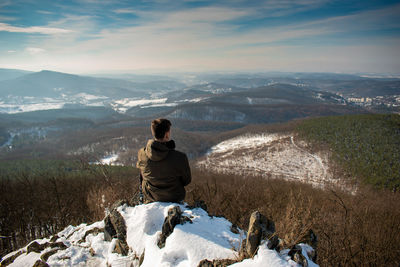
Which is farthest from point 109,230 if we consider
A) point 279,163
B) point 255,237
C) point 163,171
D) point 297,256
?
point 279,163

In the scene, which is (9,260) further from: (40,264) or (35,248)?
(40,264)

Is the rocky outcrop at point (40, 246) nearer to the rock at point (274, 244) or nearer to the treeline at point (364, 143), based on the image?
the rock at point (274, 244)

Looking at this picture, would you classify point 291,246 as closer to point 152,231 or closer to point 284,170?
point 152,231

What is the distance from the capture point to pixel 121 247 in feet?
16.7

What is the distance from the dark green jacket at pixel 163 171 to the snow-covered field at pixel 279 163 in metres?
65.6

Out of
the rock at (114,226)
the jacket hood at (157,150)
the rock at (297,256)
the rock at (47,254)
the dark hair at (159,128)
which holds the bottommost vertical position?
the rock at (47,254)

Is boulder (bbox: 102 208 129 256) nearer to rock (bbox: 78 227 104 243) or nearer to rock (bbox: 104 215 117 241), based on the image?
rock (bbox: 104 215 117 241)

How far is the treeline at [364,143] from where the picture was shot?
54.0 metres

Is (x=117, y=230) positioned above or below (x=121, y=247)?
above

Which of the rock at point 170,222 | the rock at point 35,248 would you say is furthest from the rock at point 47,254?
the rock at point 170,222

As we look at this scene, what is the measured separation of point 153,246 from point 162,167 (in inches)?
70.5

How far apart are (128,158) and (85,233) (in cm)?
11170

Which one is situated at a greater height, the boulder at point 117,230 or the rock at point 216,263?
the rock at point 216,263

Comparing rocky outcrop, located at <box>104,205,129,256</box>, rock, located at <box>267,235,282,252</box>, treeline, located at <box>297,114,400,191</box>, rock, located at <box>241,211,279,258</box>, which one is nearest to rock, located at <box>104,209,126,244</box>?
rocky outcrop, located at <box>104,205,129,256</box>
